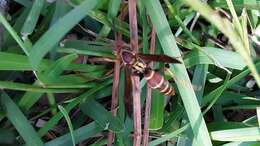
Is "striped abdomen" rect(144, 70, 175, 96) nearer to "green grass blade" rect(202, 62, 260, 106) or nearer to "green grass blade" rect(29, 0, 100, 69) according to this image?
"green grass blade" rect(202, 62, 260, 106)

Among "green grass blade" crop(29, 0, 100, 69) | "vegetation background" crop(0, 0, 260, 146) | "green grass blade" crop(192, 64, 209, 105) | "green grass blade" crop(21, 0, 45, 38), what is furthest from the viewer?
"green grass blade" crop(192, 64, 209, 105)

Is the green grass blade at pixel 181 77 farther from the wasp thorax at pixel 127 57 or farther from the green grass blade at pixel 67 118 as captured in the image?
the green grass blade at pixel 67 118

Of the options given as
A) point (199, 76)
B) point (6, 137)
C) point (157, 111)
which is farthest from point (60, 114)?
point (199, 76)

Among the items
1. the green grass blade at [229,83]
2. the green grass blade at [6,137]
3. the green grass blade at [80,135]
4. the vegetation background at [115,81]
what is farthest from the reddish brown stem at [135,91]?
the green grass blade at [6,137]

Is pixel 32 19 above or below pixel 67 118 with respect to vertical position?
above

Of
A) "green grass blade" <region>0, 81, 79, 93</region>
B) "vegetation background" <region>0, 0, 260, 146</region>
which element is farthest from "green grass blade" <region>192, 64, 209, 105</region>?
"green grass blade" <region>0, 81, 79, 93</region>

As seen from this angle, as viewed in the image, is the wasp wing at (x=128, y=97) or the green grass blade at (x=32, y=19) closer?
the green grass blade at (x=32, y=19)

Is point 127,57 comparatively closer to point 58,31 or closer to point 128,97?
point 128,97

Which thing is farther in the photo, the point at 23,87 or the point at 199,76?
the point at 199,76

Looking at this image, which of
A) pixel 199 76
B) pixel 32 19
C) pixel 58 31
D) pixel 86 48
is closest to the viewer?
pixel 58 31
